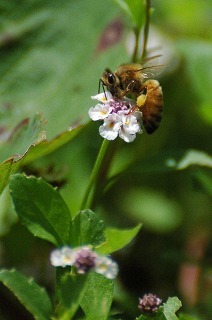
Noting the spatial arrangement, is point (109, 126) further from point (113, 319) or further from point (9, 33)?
point (9, 33)

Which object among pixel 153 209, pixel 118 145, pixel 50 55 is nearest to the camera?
pixel 118 145

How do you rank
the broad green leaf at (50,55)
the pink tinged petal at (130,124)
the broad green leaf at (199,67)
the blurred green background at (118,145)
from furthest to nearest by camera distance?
the broad green leaf at (199,67)
the broad green leaf at (50,55)
the blurred green background at (118,145)
the pink tinged petal at (130,124)

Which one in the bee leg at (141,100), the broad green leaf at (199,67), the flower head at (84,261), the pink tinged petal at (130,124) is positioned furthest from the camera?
the broad green leaf at (199,67)

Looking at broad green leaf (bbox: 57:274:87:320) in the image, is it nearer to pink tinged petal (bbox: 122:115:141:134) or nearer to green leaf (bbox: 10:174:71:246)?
green leaf (bbox: 10:174:71:246)

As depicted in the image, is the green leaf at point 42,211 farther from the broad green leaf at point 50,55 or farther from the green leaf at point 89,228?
the broad green leaf at point 50,55

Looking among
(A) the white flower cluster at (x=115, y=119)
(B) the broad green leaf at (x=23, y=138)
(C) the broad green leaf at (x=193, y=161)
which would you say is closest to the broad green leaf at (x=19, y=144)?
(B) the broad green leaf at (x=23, y=138)

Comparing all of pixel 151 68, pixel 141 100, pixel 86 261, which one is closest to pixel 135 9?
pixel 151 68

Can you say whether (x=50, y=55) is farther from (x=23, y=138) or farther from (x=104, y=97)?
(x=104, y=97)
